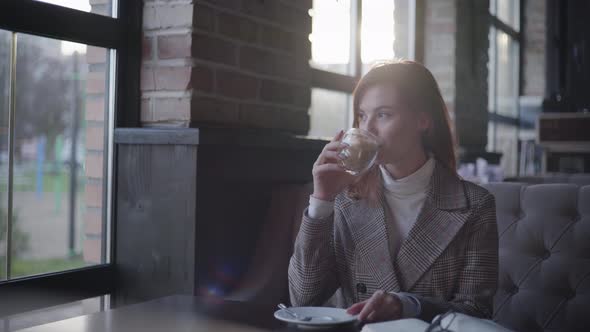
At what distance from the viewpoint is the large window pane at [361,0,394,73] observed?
128 inches

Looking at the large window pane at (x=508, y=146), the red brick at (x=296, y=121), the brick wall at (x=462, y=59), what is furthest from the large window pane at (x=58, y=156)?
the large window pane at (x=508, y=146)

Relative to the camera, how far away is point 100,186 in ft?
6.05

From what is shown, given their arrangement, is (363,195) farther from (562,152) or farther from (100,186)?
(562,152)

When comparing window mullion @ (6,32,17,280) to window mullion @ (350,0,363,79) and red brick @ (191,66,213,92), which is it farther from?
window mullion @ (350,0,363,79)

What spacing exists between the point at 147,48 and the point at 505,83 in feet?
17.3

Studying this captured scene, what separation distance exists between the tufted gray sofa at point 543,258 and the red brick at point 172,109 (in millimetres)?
542

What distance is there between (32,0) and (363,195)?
912 millimetres

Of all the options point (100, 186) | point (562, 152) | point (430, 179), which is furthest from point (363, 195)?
point (562, 152)

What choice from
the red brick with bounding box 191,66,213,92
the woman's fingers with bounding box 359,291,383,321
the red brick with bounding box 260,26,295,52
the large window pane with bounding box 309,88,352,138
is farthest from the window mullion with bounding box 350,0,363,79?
the woman's fingers with bounding box 359,291,383,321

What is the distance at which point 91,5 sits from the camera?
69.7 inches

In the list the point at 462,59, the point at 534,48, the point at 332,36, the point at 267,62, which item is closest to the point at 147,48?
the point at 267,62

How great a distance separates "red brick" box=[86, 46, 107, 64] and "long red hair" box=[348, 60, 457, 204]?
2.37ft

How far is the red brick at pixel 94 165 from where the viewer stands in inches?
71.1

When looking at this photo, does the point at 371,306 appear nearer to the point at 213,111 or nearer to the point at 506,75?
the point at 213,111
